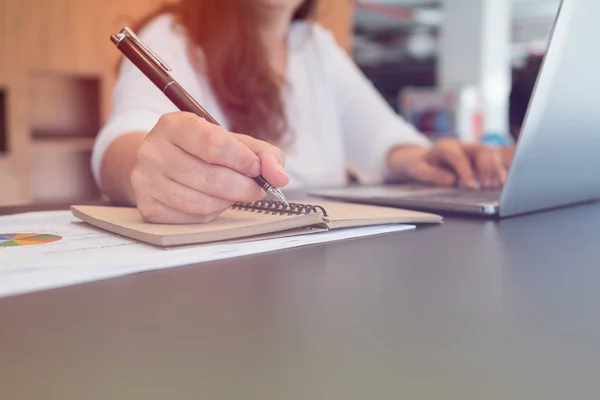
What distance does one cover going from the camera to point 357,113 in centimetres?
140

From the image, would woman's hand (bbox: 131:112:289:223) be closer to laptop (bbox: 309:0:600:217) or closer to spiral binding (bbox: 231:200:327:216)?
spiral binding (bbox: 231:200:327:216)

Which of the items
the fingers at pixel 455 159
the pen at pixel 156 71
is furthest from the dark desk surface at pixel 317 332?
the fingers at pixel 455 159

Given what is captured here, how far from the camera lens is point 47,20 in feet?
6.72

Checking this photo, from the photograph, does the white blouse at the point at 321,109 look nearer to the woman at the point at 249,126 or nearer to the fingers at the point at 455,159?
the woman at the point at 249,126

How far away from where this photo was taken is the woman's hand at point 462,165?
845 mm

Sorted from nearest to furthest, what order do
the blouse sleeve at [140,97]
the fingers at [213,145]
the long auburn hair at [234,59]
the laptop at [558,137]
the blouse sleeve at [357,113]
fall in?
the fingers at [213,145] < the laptop at [558,137] < the blouse sleeve at [140,97] < the long auburn hair at [234,59] < the blouse sleeve at [357,113]

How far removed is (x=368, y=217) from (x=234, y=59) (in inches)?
25.7

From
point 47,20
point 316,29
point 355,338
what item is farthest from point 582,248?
point 47,20

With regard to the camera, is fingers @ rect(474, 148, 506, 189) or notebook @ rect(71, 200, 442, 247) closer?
notebook @ rect(71, 200, 442, 247)

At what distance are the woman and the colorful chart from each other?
0.07m

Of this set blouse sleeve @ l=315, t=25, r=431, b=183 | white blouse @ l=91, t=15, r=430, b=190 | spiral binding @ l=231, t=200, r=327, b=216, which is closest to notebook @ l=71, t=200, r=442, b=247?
spiral binding @ l=231, t=200, r=327, b=216

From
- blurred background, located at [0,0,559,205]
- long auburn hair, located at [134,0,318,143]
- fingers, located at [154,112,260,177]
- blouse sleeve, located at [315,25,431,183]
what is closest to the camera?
fingers, located at [154,112,260,177]

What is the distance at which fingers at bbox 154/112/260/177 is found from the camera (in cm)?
39

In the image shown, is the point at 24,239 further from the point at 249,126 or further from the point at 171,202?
the point at 249,126
